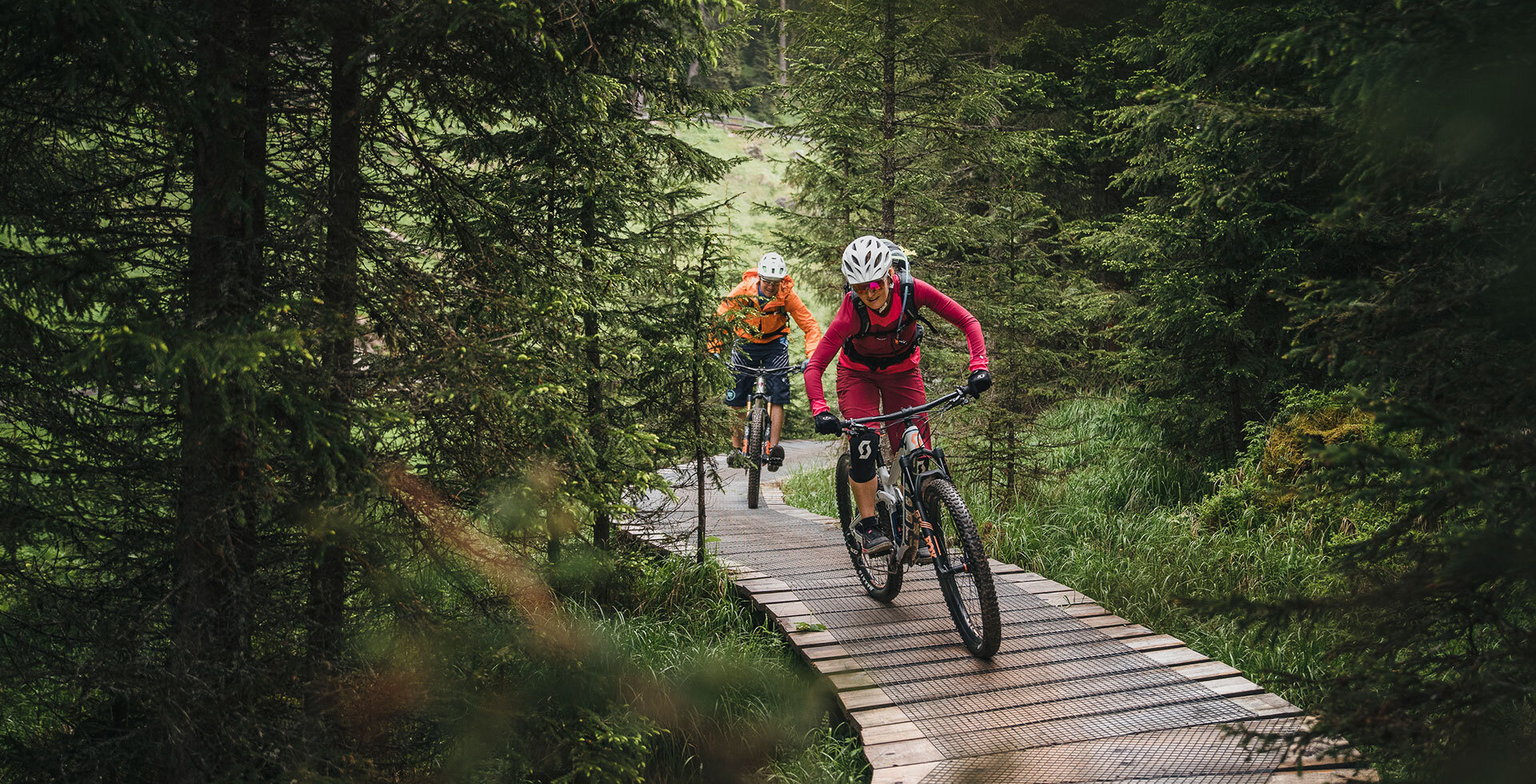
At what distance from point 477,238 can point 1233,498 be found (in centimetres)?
702

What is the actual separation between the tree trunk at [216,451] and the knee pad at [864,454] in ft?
11.9

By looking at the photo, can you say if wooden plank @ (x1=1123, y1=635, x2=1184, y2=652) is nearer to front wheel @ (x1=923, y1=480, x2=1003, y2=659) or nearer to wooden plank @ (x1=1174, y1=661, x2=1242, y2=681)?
wooden plank @ (x1=1174, y1=661, x2=1242, y2=681)

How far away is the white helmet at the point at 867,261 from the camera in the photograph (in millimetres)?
5637

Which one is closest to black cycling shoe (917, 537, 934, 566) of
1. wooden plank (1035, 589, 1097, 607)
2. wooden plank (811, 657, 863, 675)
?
wooden plank (811, 657, 863, 675)

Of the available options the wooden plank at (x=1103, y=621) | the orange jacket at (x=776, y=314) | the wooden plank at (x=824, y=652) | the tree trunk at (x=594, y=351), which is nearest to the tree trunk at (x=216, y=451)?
the tree trunk at (x=594, y=351)

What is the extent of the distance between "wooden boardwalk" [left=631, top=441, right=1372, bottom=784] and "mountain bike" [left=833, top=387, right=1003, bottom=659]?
25 centimetres

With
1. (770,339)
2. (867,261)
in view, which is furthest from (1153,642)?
(770,339)

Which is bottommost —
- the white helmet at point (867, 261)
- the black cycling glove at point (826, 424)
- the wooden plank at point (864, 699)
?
the wooden plank at point (864, 699)

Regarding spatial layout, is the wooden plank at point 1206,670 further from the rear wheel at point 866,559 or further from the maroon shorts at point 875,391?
the maroon shorts at point 875,391

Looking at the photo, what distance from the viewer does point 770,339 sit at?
9.90m

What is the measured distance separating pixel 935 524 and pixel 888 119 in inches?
257

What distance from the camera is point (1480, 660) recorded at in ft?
9.44

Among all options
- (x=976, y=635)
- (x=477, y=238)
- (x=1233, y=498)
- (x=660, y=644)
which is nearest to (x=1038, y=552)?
(x=1233, y=498)

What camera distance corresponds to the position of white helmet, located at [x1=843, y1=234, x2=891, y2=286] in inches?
222
